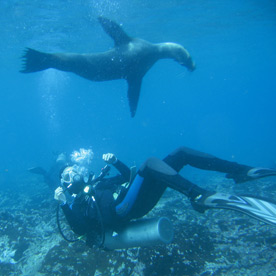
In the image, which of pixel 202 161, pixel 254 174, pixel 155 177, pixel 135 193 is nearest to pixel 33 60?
pixel 135 193

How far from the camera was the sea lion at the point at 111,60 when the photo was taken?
19.0 feet

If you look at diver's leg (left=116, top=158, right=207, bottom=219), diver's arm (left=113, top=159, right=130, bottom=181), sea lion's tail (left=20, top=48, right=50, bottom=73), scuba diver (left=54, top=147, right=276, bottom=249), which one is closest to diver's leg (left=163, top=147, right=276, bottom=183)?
scuba diver (left=54, top=147, right=276, bottom=249)

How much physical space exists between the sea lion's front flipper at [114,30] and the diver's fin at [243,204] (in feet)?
19.3

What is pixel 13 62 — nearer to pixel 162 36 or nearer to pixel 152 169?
pixel 162 36

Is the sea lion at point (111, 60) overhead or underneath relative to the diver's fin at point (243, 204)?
overhead

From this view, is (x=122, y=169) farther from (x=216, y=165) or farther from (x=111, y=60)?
(x=111, y=60)

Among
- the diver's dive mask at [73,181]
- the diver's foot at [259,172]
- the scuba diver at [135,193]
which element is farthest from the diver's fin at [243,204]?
the diver's dive mask at [73,181]

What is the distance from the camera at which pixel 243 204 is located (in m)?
2.69

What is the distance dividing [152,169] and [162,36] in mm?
21838

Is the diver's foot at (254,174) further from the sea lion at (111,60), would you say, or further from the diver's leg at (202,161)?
the sea lion at (111,60)

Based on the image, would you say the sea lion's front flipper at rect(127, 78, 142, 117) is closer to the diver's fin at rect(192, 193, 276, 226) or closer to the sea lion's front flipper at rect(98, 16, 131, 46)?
the sea lion's front flipper at rect(98, 16, 131, 46)

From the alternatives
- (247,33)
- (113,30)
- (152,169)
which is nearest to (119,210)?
(152,169)

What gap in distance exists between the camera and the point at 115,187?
4172 millimetres

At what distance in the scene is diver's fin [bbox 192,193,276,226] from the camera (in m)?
2.50
